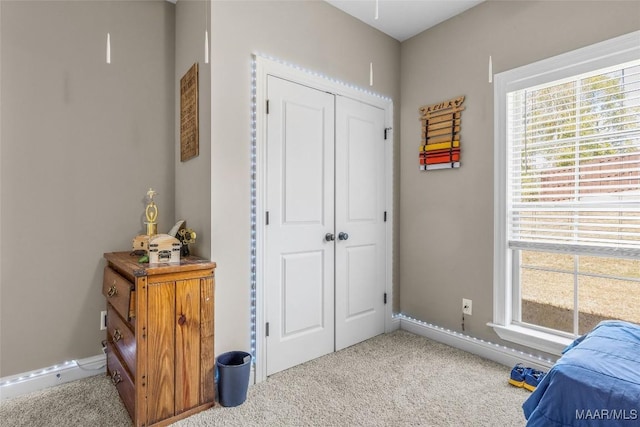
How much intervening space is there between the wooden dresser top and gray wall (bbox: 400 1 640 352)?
1.92m

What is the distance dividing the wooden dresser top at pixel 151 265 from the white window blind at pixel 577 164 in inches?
85.5

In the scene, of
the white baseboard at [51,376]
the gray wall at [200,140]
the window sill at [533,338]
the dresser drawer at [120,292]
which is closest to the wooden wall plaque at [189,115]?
the gray wall at [200,140]

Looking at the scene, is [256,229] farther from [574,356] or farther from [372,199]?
[574,356]

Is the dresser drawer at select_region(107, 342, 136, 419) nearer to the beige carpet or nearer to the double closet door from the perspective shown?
the beige carpet

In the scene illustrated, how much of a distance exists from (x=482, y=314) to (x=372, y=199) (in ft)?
4.15

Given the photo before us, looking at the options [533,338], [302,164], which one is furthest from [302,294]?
[533,338]

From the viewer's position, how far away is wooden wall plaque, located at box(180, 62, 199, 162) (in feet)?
7.28

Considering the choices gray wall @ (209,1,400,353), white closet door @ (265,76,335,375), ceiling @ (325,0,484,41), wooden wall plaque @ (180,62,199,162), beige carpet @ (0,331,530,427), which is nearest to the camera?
beige carpet @ (0,331,530,427)

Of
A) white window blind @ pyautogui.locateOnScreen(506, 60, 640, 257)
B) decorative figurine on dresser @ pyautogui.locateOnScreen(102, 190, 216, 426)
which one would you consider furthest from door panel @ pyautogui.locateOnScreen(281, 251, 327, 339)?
white window blind @ pyautogui.locateOnScreen(506, 60, 640, 257)

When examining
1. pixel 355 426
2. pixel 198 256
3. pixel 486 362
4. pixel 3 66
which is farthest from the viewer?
pixel 486 362

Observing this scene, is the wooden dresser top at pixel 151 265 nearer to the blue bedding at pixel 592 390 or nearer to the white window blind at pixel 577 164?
the blue bedding at pixel 592 390

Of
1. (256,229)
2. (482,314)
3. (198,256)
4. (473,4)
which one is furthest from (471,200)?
(198,256)

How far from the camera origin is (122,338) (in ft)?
6.38

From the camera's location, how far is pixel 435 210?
297 cm
